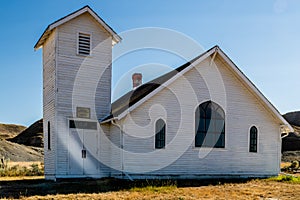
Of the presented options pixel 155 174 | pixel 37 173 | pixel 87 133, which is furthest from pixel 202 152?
pixel 37 173

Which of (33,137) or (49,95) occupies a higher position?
(49,95)

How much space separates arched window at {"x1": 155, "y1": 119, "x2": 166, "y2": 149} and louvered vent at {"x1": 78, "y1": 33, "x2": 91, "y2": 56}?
4.93m

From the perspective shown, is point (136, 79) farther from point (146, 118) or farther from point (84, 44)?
point (146, 118)

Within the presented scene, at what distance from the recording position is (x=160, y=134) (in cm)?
1672

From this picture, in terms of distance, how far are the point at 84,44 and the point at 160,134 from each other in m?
5.74

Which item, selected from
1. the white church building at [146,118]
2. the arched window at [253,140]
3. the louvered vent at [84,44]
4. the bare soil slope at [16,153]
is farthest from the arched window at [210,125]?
the bare soil slope at [16,153]

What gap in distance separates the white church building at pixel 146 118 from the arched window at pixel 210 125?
0.16 ft

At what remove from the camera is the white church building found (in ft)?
54.0

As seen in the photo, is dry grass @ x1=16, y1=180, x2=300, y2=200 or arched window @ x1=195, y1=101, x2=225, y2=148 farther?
arched window @ x1=195, y1=101, x2=225, y2=148

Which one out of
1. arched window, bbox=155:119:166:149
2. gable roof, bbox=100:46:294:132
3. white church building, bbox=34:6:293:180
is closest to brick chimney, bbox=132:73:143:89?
white church building, bbox=34:6:293:180

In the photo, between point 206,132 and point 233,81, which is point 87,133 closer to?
point 206,132

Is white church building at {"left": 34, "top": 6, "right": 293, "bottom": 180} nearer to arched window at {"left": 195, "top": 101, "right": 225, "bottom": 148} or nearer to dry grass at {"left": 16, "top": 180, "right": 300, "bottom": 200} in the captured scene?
arched window at {"left": 195, "top": 101, "right": 225, "bottom": 148}

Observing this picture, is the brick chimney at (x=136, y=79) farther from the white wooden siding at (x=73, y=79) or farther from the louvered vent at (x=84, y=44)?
the louvered vent at (x=84, y=44)

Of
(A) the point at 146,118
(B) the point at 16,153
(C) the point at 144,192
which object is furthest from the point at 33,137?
(C) the point at 144,192
